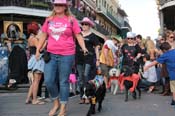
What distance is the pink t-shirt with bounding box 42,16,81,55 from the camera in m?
8.41

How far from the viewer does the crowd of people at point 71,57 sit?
332 inches

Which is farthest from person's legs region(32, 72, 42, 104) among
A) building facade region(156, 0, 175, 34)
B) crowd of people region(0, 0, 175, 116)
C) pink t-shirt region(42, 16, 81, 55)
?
building facade region(156, 0, 175, 34)

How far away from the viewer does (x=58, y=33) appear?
27.6 feet

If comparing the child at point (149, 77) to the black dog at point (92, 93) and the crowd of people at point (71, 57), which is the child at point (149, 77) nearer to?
the crowd of people at point (71, 57)

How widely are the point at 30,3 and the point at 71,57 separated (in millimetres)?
28099

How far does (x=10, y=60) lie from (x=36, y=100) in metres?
4.91

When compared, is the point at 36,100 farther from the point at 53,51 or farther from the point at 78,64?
the point at 53,51

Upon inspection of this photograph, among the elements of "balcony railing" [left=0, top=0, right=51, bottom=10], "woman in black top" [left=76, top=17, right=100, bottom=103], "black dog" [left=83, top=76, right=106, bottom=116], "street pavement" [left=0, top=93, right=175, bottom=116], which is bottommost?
"street pavement" [left=0, top=93, right=175, bottom=116]

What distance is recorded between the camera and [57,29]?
8.44m

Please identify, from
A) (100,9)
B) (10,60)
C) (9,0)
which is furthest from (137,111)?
(100,9)

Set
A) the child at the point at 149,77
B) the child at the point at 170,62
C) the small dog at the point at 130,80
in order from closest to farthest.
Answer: the child at the point at 170,62, the small dog at the point at 130,80, the child at the point at 149,77

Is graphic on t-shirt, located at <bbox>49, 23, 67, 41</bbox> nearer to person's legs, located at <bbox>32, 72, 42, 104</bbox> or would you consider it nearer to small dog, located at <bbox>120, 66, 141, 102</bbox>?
person's legs, located at <bbox>32, 72, 42, 104</bbox>

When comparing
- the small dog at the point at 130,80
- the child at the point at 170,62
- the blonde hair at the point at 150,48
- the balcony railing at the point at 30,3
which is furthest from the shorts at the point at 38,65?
the balcony railing at the point at 30,3

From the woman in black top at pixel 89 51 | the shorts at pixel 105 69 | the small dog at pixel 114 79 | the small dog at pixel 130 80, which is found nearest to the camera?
the woman in black top at pixel 89 51
